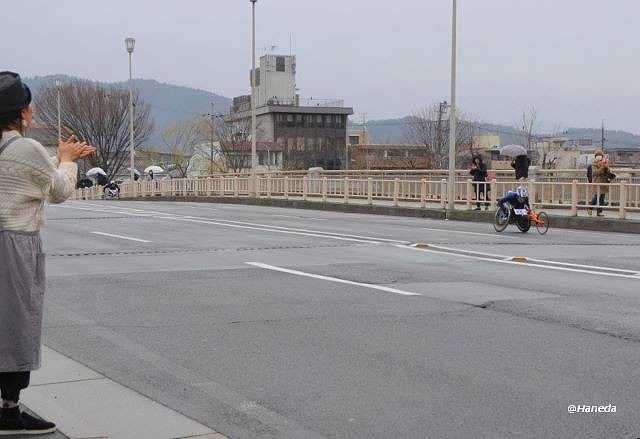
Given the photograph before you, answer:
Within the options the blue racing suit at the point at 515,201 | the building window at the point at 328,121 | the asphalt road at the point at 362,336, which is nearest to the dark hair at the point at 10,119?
the asphalt road at the point at 362,336

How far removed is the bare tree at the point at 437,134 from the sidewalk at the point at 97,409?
6614 cm

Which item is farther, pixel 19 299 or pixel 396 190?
pixel 396 190

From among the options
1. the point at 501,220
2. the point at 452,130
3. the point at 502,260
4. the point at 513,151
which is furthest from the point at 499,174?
the point at 502,260

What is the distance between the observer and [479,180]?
1061 inches

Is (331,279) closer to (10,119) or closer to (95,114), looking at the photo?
(10,119)

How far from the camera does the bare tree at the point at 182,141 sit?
98.4m

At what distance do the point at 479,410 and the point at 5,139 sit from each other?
324 centimetres

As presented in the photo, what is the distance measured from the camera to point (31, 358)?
188 inches

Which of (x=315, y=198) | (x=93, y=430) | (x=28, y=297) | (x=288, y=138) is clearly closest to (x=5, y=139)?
(x=28, y=297)

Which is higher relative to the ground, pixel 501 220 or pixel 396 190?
pixel 396 190

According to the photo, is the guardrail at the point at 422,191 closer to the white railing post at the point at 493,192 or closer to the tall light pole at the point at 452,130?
the white railing post at the point at 493,192

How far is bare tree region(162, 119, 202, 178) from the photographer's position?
98406mm

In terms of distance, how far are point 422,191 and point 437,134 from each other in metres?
44.8

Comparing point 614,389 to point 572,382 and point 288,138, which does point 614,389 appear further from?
point 288,138
